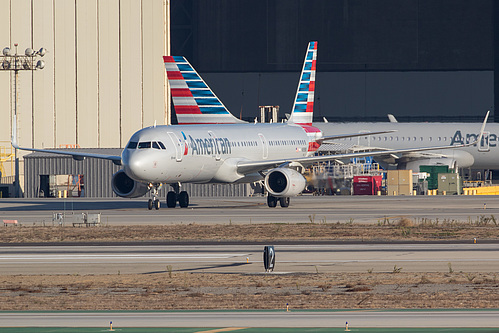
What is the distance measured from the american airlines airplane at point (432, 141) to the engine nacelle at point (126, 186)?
28634mm

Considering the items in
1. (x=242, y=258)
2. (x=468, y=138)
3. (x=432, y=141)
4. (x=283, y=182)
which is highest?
(x=468, y=138)

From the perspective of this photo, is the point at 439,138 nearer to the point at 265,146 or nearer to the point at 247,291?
the point at 265,146

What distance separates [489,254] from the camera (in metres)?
26.5

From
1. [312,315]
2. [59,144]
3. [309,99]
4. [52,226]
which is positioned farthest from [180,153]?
[59,144]

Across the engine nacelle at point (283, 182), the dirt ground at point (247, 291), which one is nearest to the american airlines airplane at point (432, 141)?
the engine nacelle at point (283, 182)

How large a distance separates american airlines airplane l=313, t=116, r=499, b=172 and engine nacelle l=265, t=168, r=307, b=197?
2654 centimetres

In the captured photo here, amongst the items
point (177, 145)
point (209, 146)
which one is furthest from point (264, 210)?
point (177, 145)

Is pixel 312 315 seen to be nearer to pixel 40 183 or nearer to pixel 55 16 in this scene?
pixel 40 183

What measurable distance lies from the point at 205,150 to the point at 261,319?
29.0m

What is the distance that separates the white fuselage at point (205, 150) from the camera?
140 feet

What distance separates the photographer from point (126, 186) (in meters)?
47.1

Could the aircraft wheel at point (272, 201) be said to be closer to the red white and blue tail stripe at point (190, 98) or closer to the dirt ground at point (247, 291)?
the red white and blue tail stripe at point (190, 98)

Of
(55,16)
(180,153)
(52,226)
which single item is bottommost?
(52,226)

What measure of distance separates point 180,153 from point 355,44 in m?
61.7
